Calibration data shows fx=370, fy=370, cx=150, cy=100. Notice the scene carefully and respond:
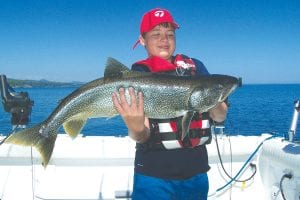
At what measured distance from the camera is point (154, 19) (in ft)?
14.3

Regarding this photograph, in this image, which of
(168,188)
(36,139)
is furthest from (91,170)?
(168,188)

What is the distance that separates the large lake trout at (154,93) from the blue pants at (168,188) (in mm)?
701

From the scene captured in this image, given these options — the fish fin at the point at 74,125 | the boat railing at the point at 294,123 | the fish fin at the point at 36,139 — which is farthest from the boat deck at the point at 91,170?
the fish fin at the point at 74,125

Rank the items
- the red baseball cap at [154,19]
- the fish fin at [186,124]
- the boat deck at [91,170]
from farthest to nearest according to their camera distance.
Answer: the boat deck at [91,170], the red baseball cap at [154,19], the fish fin at [186,124]

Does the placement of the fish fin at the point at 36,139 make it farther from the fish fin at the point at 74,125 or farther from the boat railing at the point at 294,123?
the boat railing at the point at 294,123

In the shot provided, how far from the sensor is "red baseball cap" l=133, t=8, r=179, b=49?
4.34 meters

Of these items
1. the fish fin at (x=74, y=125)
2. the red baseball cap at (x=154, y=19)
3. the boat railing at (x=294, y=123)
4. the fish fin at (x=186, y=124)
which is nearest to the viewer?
the fish fin at (x=186, y=124)

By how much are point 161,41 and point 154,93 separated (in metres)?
0.85

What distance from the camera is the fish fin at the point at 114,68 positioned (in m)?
3.72

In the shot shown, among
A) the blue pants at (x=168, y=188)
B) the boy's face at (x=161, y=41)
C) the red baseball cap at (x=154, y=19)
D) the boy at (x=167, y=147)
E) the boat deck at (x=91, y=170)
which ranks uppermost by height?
the red baseball cap at (x=154, y=19)

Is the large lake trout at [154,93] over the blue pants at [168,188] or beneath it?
over

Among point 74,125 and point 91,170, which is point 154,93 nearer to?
point 74,125

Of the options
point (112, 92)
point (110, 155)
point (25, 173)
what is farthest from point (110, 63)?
point (25, 173)

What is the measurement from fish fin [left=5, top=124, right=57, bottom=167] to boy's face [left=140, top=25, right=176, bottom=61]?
153cm
